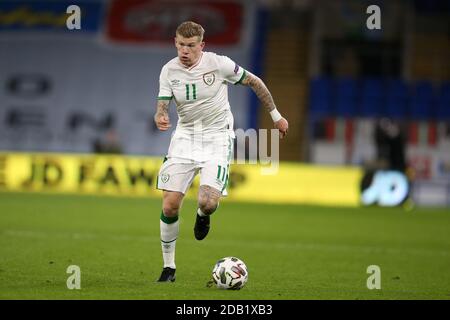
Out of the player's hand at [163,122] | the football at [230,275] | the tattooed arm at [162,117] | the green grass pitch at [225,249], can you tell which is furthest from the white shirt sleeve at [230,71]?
the green grass pitch at [225,249]

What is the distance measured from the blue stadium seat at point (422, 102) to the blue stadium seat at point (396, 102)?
0.19 metres

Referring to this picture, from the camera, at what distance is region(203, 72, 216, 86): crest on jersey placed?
8.81 m

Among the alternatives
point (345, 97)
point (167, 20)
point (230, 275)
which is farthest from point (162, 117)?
point (167, 20)

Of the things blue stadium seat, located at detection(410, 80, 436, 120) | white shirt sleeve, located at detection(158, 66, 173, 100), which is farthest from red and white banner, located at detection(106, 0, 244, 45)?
white shirt sleeve, located at detection(158, 66, 173, 100)

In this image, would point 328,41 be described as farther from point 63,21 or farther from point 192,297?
point 192,297

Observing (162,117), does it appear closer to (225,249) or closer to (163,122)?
(163,122)

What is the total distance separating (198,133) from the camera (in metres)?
8.95

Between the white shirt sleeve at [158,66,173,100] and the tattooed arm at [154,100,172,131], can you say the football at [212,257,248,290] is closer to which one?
the tattooed arm at [154,100,172,131]

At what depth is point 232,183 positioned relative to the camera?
21.8 m

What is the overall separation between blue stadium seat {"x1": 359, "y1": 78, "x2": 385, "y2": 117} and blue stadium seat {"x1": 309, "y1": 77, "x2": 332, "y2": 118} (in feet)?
2.97

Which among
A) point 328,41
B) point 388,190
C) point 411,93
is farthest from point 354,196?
point 328,41

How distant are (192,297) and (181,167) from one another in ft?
4.99
